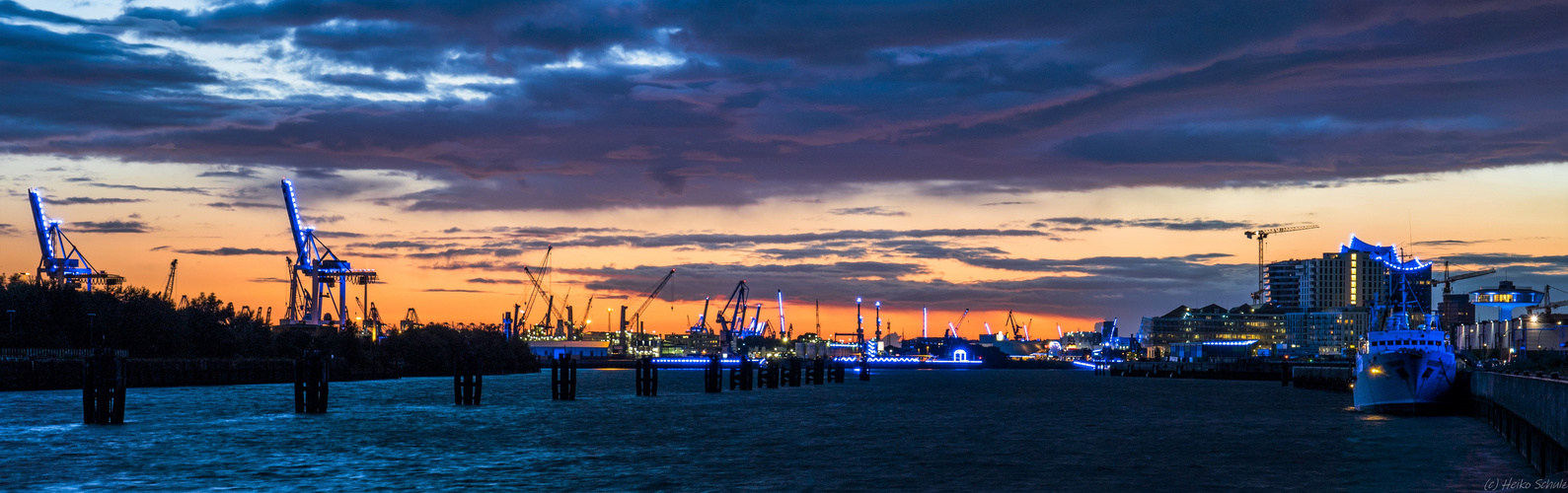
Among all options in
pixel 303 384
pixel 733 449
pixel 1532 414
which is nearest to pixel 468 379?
pixel 303 384

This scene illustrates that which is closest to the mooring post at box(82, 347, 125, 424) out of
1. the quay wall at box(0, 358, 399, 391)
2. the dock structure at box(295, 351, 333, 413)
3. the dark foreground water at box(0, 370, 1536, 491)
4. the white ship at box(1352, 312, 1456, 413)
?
the dark foreground water at box(0, 370, 1536, 491)

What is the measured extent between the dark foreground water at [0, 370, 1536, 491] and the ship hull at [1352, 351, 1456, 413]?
1513mm

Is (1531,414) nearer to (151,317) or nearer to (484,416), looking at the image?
(484,416)

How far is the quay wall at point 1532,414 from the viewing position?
33906mm

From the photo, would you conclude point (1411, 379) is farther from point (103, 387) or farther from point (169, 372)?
point (169, 372)

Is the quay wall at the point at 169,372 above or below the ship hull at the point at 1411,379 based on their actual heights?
below

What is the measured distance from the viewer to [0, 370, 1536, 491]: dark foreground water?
1764 inches

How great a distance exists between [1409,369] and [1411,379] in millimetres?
584

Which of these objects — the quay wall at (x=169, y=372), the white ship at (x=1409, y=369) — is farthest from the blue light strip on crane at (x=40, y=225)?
the white ship at (x=1409, y=369)

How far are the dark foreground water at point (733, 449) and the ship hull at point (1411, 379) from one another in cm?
151

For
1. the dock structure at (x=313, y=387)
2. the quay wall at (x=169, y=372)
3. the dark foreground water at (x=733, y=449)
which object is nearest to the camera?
the dark foreground water at (x=733, y=449)

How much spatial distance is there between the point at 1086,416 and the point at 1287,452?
1248 inches

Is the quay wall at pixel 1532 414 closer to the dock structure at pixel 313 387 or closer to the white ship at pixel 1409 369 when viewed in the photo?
the white ship at pixel 1409 369

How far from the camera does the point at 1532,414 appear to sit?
4216cm
